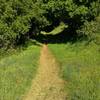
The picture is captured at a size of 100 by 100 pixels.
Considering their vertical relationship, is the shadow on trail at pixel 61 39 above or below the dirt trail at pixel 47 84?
below

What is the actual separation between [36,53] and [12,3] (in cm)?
632

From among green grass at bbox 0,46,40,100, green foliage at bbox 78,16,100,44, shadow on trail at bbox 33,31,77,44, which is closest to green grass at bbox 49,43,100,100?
green foliage at bbox 78,16,100,44

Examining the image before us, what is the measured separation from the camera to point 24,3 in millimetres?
37875

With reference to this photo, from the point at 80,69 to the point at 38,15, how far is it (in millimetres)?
17150

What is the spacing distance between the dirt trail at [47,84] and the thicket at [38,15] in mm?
5456

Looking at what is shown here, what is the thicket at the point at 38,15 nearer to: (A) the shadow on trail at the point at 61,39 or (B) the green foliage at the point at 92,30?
(B) the green foliage at the point at 92,30

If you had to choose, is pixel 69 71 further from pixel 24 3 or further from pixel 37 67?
pixel 24 3

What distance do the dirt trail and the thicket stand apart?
5456mm

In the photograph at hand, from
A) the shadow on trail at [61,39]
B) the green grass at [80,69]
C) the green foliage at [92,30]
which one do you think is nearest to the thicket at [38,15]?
the green foliage at [92,30]

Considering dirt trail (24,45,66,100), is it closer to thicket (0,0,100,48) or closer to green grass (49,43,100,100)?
green grass (49,43,100,100)

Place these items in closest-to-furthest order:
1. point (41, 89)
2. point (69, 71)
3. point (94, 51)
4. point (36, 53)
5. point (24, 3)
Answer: point (41, 89) < point (69, 71) < point (94, 51) < point (36, 53) < point (24, 3)

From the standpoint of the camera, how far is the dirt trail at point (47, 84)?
2075 cm

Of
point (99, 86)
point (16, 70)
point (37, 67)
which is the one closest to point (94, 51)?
point (37, 67)

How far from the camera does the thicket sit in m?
35.1
